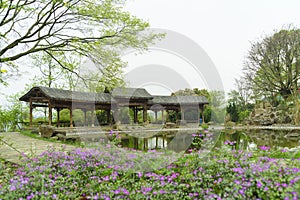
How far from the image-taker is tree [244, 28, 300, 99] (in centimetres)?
1884

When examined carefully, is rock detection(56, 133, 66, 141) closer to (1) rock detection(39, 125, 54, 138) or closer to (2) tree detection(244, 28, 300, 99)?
(1) rock detection(39, 125, 54, 138)

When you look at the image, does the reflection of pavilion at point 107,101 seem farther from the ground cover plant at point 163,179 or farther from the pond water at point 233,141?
the ground cover plant at point 163,179

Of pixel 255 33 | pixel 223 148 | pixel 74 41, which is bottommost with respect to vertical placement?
pixel 223 148

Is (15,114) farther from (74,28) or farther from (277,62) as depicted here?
(277,62)

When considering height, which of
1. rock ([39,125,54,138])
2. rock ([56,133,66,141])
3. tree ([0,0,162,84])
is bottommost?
rock ([56,133,66,141])

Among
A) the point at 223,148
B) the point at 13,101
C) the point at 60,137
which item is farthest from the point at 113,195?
the point at 13,101

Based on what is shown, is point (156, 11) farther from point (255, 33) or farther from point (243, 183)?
point (255, 33)

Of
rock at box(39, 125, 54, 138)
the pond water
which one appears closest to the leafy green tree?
rock at box(39, 125, 54, 138)

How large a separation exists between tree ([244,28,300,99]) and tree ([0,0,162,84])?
16036mm

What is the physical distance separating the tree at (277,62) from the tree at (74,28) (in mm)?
16036

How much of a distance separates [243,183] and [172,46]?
22.8 feet

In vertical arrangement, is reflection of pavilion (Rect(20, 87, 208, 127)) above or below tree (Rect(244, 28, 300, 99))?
below

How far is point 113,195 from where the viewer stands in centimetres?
222

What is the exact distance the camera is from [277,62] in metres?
19.4
